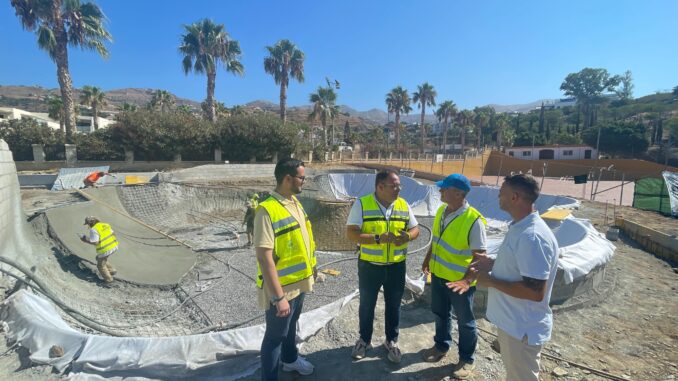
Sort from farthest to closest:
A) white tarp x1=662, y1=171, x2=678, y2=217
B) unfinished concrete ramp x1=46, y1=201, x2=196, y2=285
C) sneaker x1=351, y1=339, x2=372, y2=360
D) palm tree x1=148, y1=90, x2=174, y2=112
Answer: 1. palm tree x1=148, y1=90, x2=174, y2=112
2. white tarp x1=662, y1=171, x2=678, y2=217
3. unfinished concrete ramp x1=46, y1=201, x2=196, y2=285
4. sneaker x1=351, y1=339, x2=372, y2=360

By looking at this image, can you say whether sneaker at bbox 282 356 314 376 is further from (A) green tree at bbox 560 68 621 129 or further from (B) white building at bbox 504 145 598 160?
(A) green tree at bbox 560 68 621 129

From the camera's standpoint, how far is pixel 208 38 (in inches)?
1166

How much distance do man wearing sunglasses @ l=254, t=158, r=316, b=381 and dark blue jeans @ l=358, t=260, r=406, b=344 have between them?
1.83ft

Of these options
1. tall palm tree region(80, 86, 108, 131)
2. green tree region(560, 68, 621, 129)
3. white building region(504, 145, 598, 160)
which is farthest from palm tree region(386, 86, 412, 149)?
green tree region(560, 68, 621, 129)

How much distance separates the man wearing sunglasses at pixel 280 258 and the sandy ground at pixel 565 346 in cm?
66

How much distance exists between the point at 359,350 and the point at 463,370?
90 cm

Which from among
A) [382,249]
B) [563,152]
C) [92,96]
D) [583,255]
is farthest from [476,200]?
[92,96]

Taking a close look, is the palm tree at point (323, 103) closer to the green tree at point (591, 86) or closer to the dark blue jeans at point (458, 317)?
the dark blue jeans at point (458, 317)

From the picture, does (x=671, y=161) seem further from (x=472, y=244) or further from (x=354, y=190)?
(x=472, y=244)

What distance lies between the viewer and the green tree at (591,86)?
80938mm

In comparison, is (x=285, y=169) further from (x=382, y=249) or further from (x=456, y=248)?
(x=456, y=248)

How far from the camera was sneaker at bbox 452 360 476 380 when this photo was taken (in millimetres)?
2682

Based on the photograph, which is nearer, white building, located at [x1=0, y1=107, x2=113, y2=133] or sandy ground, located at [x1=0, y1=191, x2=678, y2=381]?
sandy ground, located at [x1=0, y1=191, x2=678, y2=381]

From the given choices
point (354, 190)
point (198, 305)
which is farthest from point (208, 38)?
point (198, 305)
